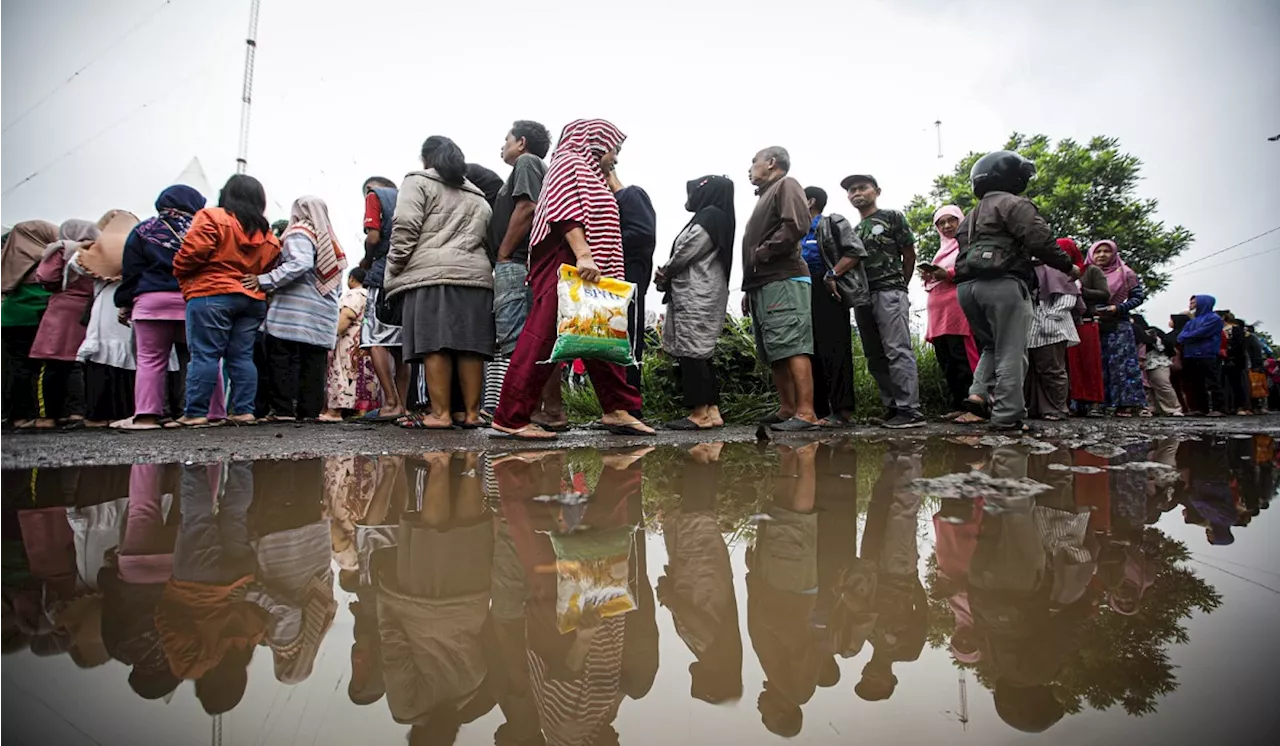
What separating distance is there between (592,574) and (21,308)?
6427 millimetres

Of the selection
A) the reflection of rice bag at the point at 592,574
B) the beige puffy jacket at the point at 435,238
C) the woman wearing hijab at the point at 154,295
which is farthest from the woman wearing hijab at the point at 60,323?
the reflection of rice bag at the point at 592,574

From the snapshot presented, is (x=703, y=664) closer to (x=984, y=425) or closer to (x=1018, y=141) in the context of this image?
(x=984, y=425)

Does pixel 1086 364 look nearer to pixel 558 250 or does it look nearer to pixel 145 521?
pixel 558 250

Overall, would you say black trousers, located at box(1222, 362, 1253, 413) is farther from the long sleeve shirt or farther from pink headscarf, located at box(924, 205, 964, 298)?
the long sleeve shirt

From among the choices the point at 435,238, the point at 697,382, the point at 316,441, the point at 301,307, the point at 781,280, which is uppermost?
the point at 435,238

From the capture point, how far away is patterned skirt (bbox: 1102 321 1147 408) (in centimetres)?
645

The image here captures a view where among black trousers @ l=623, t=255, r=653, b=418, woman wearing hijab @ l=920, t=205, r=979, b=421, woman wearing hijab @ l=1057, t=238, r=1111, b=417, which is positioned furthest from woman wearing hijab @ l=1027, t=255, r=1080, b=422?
black trousers @ l=623, t=255, r=653, b=418

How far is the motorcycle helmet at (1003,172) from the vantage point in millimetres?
4008

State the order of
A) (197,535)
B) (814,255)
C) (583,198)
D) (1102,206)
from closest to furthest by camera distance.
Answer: (197,535)
(583,198)
(814,255)
(1102,206)

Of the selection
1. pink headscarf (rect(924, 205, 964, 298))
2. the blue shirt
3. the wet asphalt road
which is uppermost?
pink headscarf (rect(924, 205, 964, 298))

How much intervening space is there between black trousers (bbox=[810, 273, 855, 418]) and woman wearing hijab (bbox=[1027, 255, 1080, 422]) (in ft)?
5.00

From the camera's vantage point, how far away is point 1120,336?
21.4ft

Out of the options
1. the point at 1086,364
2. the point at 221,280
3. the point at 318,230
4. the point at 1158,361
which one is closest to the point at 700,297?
the point at 318,230

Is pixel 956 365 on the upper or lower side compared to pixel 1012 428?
upper
